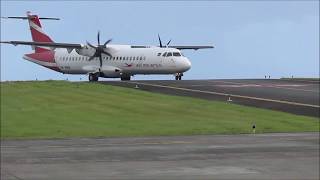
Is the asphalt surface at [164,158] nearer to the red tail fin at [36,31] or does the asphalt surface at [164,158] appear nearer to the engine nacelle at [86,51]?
the engine nacelle at [86,51]

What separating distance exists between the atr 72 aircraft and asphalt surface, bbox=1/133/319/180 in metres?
34.6

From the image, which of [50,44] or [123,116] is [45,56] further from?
[123,116]

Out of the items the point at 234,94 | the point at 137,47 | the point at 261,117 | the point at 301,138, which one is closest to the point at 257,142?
the point at 301,138

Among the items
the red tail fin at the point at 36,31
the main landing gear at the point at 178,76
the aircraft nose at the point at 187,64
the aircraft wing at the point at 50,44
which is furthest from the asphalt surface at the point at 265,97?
the red tail fin at the point at 36,31

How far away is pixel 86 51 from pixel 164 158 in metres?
45.8

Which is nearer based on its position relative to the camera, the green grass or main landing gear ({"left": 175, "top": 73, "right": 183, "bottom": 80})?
the green grass

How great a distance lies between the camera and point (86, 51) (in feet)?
191

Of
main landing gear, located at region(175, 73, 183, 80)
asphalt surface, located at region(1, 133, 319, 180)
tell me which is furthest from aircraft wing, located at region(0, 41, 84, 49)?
asphalt surface, located at region(1, 133, 319, 180)

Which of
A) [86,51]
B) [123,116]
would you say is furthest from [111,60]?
[123,116]

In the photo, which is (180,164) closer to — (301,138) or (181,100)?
(301,138)

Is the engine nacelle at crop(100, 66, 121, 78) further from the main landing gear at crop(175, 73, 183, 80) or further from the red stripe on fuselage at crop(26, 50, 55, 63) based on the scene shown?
the red stripe on fuselage at crop(26, 50, 55, 63)

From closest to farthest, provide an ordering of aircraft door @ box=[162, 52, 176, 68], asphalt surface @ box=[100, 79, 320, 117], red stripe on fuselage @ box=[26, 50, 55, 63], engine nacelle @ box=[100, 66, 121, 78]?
asphalt surface @ box=[100, 79, 320, 117] → aircraft door @ box=[162, 52, 176, 68] → engine nacelle @ box=[100, 66, 121, 78] → red stripe on fuselage @ box=[26, 50, 55, 63]

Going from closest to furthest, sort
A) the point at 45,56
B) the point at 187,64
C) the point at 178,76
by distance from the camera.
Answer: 1. the point at 187,64
2. the point at 178,76
3. the point at 45,56

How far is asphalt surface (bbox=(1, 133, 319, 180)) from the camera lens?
1091cm
